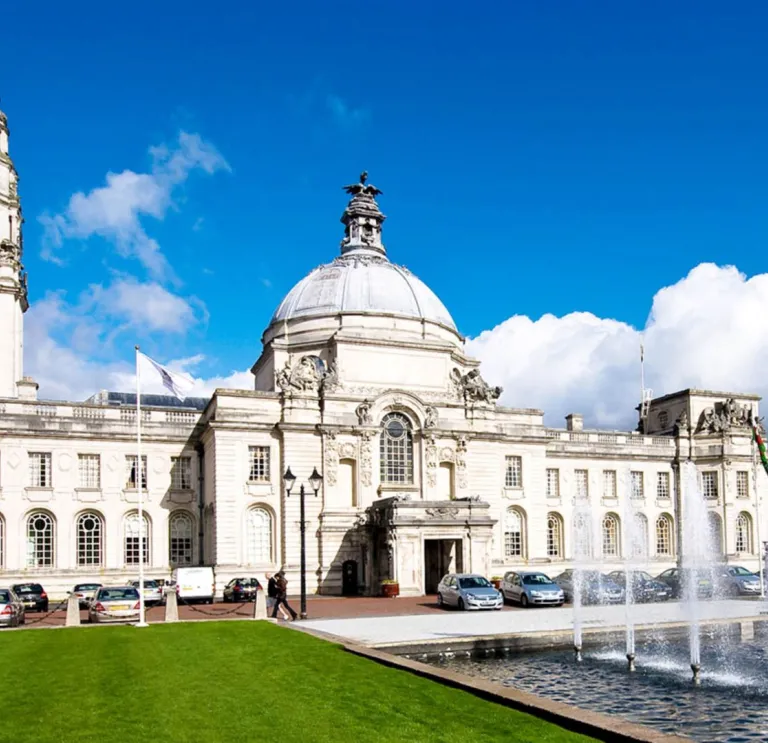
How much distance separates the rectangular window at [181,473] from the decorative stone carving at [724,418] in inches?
1502

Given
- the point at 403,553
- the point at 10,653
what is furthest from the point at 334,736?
the point at 403,553

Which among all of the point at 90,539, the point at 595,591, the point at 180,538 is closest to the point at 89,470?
the point at 90,539

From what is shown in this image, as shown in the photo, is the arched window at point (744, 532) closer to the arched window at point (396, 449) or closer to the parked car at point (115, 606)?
the arched window at point (396, 449)

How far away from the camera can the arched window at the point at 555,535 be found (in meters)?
64.3

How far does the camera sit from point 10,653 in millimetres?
24438

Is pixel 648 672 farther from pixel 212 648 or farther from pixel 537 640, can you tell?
pixel 212 648

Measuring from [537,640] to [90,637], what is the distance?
44.8ft

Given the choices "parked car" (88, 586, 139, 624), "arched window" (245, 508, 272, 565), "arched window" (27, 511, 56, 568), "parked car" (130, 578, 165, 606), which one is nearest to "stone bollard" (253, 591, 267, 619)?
"parked car" (88, 586, 139, 624)

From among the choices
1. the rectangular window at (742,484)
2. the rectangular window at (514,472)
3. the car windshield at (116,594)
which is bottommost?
the car windshield at (116,594)

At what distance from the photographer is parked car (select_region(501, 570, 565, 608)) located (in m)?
40.9

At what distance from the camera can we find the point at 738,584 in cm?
4984

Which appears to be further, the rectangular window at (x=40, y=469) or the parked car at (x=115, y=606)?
the rectangular window at (x=40, y=469)

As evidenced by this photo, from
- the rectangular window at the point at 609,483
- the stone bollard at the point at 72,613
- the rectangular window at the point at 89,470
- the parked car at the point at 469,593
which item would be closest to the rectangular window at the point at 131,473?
the rectangular window at the point at 89,470

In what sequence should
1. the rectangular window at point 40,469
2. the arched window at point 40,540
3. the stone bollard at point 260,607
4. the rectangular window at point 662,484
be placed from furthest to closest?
the rectangular window at point 662,484
the rectangular window at point 40,469
the arched window at point 40,540
the stone bollard at point 260,607
